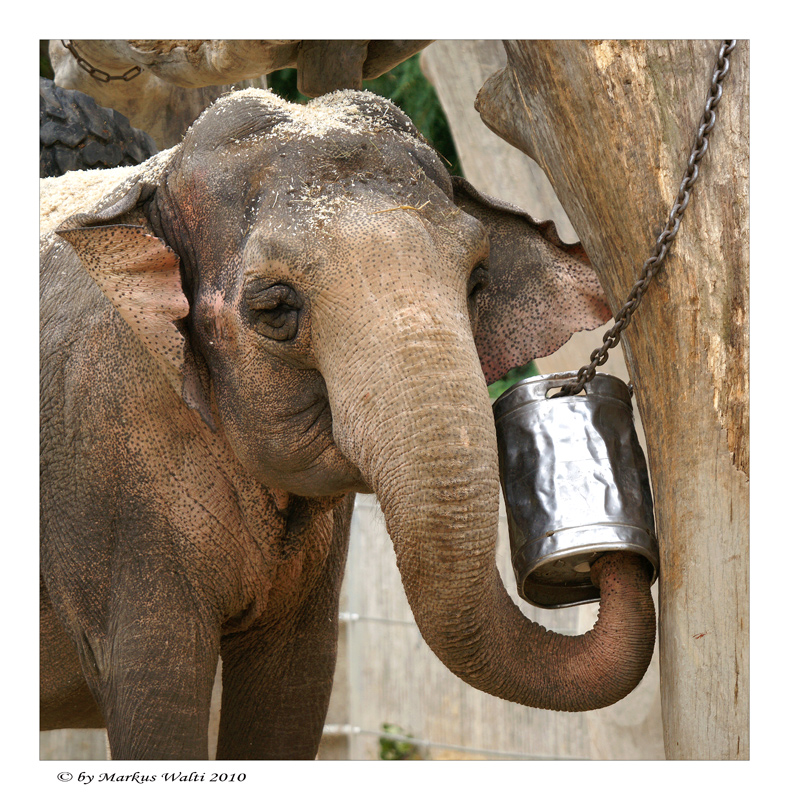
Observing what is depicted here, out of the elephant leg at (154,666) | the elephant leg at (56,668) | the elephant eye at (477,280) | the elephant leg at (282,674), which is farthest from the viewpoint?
the elephant leg at (282,674)

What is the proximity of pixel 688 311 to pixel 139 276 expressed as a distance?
974 millimetres

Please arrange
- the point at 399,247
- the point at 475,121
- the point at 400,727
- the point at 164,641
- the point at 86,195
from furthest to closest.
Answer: the point at 400,727, the point at 475,121, the point at 86,195, the point at 164,641, the point at 399,247

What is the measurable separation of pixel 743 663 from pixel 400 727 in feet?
14.3

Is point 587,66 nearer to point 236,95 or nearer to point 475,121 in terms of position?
point 236,95

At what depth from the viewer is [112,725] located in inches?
87.1

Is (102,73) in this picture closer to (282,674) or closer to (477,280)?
(477,280)

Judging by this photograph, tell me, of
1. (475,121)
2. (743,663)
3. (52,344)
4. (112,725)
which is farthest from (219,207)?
(475,121)

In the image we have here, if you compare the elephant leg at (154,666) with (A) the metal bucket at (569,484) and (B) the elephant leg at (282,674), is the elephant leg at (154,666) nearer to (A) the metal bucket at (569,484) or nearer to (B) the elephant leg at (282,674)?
(B) the elephant leg at (282,674)

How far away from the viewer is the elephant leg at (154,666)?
2.16 meters

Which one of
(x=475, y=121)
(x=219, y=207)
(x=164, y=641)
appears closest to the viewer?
(x=219, y=207)

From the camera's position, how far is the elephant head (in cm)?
171

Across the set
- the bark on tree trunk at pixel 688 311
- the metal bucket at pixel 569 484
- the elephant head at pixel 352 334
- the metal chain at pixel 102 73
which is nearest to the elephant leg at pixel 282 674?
the elephant head at pixel 352 334

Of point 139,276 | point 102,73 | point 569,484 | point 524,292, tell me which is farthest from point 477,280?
point 102,73

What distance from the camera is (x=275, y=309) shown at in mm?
1888
